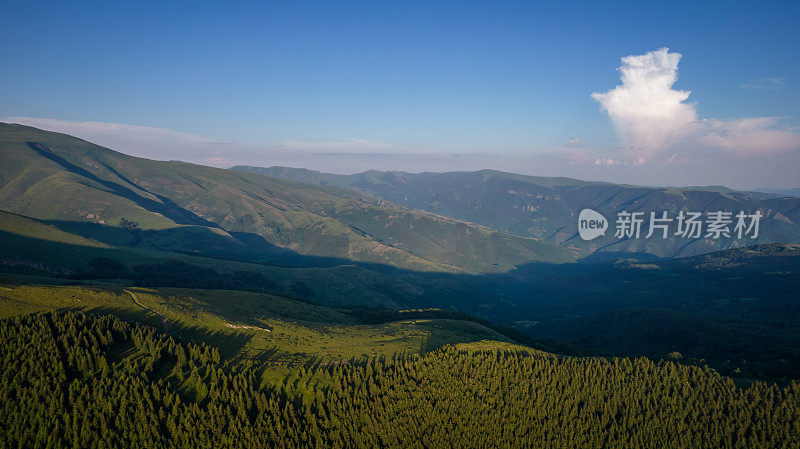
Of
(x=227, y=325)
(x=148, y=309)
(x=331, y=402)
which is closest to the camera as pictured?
(x=331, y=402)

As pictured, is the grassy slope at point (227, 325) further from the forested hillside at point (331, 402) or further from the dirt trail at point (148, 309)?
the forested hillside at point (331, 402)

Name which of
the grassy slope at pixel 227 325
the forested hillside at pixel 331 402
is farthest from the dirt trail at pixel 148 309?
the forested hillside at pixel 331 402

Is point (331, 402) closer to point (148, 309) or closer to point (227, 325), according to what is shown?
point (227, 325)

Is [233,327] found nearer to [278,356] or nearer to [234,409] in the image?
[278,356]

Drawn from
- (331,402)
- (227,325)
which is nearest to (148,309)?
(227,325)

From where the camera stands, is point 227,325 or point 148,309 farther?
point 227,325

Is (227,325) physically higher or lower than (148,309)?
lower

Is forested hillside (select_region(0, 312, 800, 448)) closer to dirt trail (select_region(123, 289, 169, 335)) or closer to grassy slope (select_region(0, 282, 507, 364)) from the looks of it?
dirt trail (select_region(123, 289, 169, 335))
